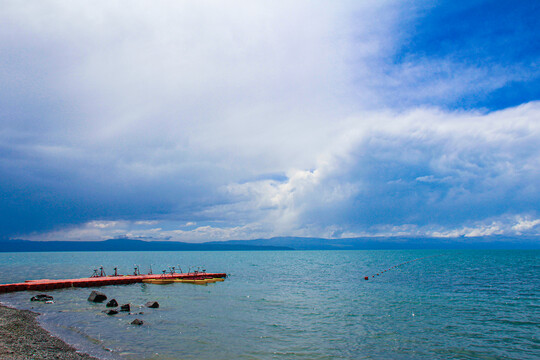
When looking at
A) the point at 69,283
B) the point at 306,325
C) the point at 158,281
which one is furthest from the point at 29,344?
the point at 158,281

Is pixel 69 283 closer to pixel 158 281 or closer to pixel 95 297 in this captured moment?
pixel 158 281

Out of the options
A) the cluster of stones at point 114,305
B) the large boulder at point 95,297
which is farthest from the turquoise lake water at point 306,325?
the large boulder at point 95,297

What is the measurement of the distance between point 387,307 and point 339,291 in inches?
583

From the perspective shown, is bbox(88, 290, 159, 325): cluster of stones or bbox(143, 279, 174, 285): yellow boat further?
bbox(143, 279, 174, 285): yellow boat

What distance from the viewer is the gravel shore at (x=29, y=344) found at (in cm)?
1886

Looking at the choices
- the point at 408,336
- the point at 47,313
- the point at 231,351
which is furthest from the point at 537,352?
the point at 47,313

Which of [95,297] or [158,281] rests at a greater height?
[95,297]

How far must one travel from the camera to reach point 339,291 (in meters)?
52.5

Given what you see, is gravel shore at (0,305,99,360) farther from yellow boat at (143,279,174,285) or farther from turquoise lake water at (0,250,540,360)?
yellow boat at (143,279,174,285)

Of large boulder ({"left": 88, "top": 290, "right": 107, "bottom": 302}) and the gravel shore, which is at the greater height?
the gravel shore

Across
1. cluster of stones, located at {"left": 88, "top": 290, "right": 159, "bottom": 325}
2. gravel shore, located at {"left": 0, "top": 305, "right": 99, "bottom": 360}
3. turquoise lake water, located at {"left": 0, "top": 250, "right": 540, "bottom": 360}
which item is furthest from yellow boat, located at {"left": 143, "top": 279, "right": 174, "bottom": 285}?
gravel shore, located at {"left": 0, "top": 305, "right": 99, "bottom": 360}

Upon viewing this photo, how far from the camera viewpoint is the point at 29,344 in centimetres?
2111

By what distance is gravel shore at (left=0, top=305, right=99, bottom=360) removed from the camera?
61.9 ft

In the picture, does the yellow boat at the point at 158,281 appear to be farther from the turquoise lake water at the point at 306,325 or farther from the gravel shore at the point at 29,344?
the gravel shore at the point at 29,344
